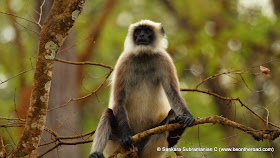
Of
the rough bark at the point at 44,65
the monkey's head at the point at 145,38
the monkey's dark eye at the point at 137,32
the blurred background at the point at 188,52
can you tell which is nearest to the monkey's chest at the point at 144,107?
the monkey's head at the point at 145,38

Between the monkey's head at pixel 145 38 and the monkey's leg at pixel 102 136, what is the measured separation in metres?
1.27

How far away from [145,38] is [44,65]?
8.60 feet

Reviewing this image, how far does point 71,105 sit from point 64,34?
20.9ft

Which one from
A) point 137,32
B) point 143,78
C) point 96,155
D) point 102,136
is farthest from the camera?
point 137,32

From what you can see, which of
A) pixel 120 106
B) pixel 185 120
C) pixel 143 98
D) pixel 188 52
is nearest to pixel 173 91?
pixel 143 98

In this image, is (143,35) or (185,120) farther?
(143,35)

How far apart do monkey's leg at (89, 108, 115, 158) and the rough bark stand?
1369 millimetres

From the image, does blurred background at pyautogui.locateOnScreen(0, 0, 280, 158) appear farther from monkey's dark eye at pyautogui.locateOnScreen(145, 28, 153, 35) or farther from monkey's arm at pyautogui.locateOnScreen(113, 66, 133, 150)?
monkey's arm at pyautogui.locateOnScreen(113, 66, 133, 150)

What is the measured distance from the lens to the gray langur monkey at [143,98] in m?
5.71

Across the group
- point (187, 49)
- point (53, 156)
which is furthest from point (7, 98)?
point (187, 49)

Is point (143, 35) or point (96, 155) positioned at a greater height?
point (143, 35)

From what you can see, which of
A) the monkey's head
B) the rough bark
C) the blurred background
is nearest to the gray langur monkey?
the monkey's head

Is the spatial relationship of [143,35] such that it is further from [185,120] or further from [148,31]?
[185,120]

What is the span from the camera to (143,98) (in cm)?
604
